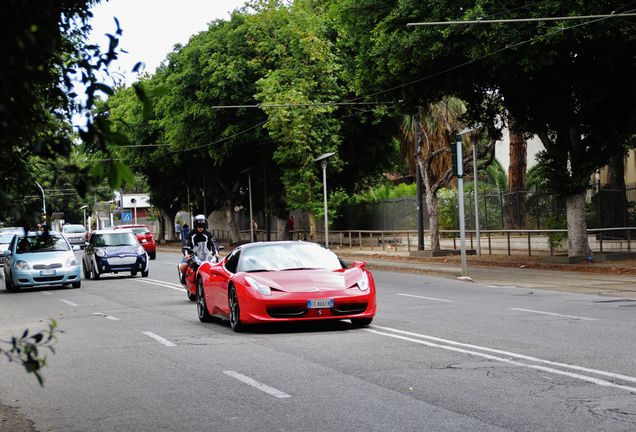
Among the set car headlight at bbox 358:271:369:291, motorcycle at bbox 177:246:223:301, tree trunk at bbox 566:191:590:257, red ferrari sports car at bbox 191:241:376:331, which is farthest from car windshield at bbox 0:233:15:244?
car headlight at bbox 358:271:369:291

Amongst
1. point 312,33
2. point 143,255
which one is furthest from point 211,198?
point 143,255

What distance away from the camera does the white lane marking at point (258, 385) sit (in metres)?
9.33

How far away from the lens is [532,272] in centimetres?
2995

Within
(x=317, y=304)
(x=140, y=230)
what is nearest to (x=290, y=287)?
(x=317, y=304)

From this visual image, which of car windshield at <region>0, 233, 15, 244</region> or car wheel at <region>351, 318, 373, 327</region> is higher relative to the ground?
car windshield at <region>0, 233, 15, 244</region>

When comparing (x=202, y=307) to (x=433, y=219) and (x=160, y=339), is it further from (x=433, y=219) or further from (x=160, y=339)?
(x=433, y=219)

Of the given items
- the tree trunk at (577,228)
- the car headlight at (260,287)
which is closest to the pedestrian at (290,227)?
the tree trunk at (577,228)

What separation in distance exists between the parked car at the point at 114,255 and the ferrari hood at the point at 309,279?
61.7 ft

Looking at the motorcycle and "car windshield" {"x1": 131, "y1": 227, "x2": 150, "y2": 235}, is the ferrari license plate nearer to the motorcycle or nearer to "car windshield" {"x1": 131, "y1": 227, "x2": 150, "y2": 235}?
the motorcycle

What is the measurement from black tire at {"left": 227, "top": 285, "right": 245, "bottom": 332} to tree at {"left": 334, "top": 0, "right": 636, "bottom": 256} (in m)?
14.0

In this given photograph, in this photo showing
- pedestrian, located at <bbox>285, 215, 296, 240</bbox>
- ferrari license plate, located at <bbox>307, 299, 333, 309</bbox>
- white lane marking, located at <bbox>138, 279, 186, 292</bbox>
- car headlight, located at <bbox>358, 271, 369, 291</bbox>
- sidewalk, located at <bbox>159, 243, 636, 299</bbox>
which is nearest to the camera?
ferrari license plate, located at <bbox>307, 299, 333, 309</bbox>

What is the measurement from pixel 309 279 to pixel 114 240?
2083 cm

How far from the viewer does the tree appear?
2733 cm

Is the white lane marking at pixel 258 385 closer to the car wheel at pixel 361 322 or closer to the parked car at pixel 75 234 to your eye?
the car wheel at pixel 361 322
